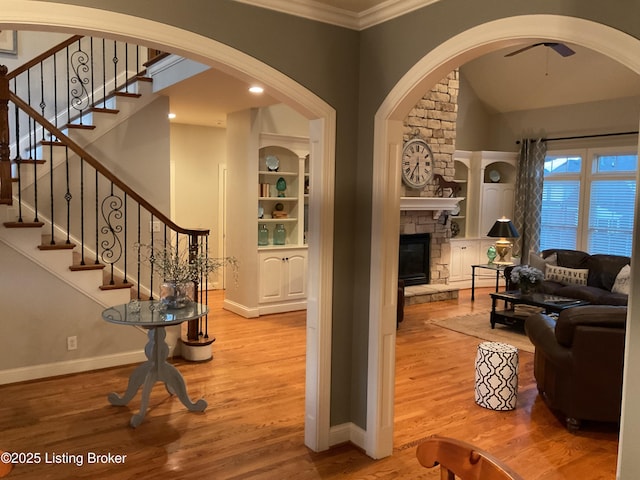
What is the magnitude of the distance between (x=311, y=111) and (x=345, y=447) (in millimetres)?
2152

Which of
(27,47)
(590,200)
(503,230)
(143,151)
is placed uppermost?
(27,47)

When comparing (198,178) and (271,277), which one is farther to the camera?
(198,178)

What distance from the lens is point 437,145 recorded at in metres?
8.52

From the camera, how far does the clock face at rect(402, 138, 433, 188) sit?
26.6ft

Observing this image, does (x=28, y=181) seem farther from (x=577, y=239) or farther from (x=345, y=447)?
(x=577, y=239)

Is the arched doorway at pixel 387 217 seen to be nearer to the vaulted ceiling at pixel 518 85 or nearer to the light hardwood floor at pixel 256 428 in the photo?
the light hardwood floor at pixel 256 428

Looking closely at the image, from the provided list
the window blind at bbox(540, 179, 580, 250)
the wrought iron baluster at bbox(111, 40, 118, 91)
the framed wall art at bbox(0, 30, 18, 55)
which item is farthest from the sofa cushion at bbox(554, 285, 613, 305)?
the framed wall art at bbox(0, 30, 18, 55)

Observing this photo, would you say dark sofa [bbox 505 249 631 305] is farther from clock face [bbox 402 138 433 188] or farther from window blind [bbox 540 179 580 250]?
clock face [bbox 402 138 433 188]

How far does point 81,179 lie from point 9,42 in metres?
2.63

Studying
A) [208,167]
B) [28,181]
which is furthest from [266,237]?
[28,181]

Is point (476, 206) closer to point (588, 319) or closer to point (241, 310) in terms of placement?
point (241, 310)

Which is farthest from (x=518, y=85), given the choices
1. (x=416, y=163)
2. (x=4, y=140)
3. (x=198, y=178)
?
(x=4, y=140)

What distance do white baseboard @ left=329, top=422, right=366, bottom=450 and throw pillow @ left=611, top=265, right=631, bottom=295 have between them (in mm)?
4673

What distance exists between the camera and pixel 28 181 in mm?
→ 5355
